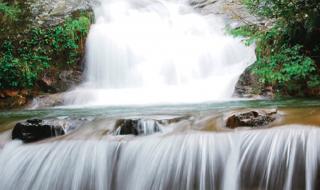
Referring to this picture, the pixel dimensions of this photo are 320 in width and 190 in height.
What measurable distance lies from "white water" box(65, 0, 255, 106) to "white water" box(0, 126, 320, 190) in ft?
14.2

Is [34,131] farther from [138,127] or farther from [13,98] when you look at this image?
[13,98]

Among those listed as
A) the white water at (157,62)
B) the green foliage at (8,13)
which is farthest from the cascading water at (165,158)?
the green foliage at (8,13)

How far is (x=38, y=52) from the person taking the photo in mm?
11062

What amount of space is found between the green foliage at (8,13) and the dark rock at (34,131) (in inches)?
249

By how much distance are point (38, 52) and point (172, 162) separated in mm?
7130

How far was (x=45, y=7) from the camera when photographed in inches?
492

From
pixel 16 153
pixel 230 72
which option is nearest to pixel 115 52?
pixel 230 72

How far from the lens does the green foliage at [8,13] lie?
11109mm

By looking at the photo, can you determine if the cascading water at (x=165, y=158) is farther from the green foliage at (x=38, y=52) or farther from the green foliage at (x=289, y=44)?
the green foliage at (x=38, y=52)

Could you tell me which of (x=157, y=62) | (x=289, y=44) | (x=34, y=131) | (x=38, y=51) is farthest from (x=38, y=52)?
(x=289, y=44)

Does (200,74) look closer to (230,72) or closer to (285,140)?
(230,72)

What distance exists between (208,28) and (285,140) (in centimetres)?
885

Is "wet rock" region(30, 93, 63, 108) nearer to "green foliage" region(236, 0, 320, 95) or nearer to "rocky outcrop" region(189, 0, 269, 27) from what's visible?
"green foliage" region(236, 0, 320, 95)

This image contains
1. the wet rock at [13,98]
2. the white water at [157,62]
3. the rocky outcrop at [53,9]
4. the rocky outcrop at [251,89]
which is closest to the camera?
the rocky outcrop at [251,89]
